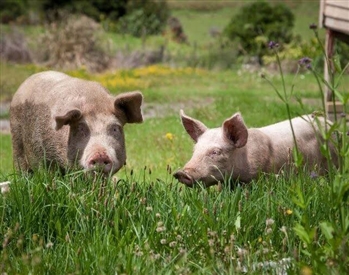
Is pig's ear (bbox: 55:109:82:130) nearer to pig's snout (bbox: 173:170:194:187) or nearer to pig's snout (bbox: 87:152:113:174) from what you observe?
pig's snout (bbox: 87:152:113:174)

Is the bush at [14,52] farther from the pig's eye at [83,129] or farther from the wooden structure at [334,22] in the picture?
the pig's eye at [83,129]

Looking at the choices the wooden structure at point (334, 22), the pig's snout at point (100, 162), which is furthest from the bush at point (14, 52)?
the pig's snout at point (100, 162)

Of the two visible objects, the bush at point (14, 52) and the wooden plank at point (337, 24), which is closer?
the wooden plank at point (337, 24)

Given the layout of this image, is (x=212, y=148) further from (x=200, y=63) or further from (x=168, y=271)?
(x=200, y=63)

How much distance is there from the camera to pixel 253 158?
7.28 meters

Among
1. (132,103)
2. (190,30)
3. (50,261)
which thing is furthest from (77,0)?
(50,261)

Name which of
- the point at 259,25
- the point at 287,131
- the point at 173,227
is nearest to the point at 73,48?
the point at 259,25

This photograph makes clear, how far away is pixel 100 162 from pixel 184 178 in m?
0.63

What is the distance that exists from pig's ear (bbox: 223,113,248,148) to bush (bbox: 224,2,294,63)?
20573 millimetres

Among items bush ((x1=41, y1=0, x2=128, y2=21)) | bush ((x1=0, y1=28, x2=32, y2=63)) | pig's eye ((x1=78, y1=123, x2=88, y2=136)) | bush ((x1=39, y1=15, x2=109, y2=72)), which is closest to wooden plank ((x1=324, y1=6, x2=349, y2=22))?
pig's eye ((x1=78, y1=123, x2=88, y2=136))

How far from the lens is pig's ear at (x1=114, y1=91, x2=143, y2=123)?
7.11 metres

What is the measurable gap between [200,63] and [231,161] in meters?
19.8

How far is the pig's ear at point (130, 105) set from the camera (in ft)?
23.3

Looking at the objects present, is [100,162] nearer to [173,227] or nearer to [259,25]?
[173,227]
